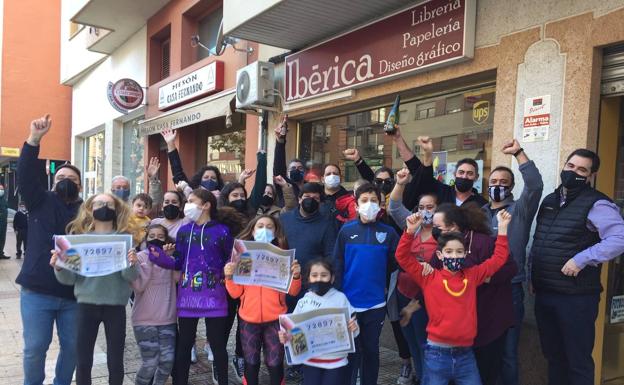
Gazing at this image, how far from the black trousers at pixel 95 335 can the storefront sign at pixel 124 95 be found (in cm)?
925

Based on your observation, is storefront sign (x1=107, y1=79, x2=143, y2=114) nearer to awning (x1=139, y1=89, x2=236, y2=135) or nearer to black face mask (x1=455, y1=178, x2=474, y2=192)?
awning (x1=139, y1=89, x2=236, y2=135)

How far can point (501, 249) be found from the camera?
9.79 feet

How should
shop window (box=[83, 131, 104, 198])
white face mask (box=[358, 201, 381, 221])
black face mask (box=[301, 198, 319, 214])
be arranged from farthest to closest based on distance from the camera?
1. shop window (box=[83, 131, 104, 198])
2. black face mask (box=[301, 198, 319, 214])
3. white face mask (box=[358, 201, 381, 221])

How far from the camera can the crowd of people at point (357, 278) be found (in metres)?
3.05

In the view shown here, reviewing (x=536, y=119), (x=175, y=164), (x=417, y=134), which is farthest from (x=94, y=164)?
(x=536, y=119)

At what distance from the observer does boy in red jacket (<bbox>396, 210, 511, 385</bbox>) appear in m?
2.90

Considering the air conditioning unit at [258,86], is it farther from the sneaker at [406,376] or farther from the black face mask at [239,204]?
the sneaker at [406,376]

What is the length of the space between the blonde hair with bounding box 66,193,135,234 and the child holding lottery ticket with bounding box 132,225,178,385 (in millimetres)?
253

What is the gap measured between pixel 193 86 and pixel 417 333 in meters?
7.55

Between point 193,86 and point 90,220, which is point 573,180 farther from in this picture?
point 193,86

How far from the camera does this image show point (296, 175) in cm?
518

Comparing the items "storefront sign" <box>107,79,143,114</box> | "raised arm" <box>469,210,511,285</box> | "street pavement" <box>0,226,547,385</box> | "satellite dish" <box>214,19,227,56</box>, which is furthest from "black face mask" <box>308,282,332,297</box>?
"storefront sign" <box>107,79,143,114</box>

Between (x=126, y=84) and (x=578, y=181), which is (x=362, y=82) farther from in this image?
(x=126, y=84)

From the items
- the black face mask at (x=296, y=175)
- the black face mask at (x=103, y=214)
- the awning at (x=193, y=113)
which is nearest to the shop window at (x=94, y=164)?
the awning at (x=193, y=113)
